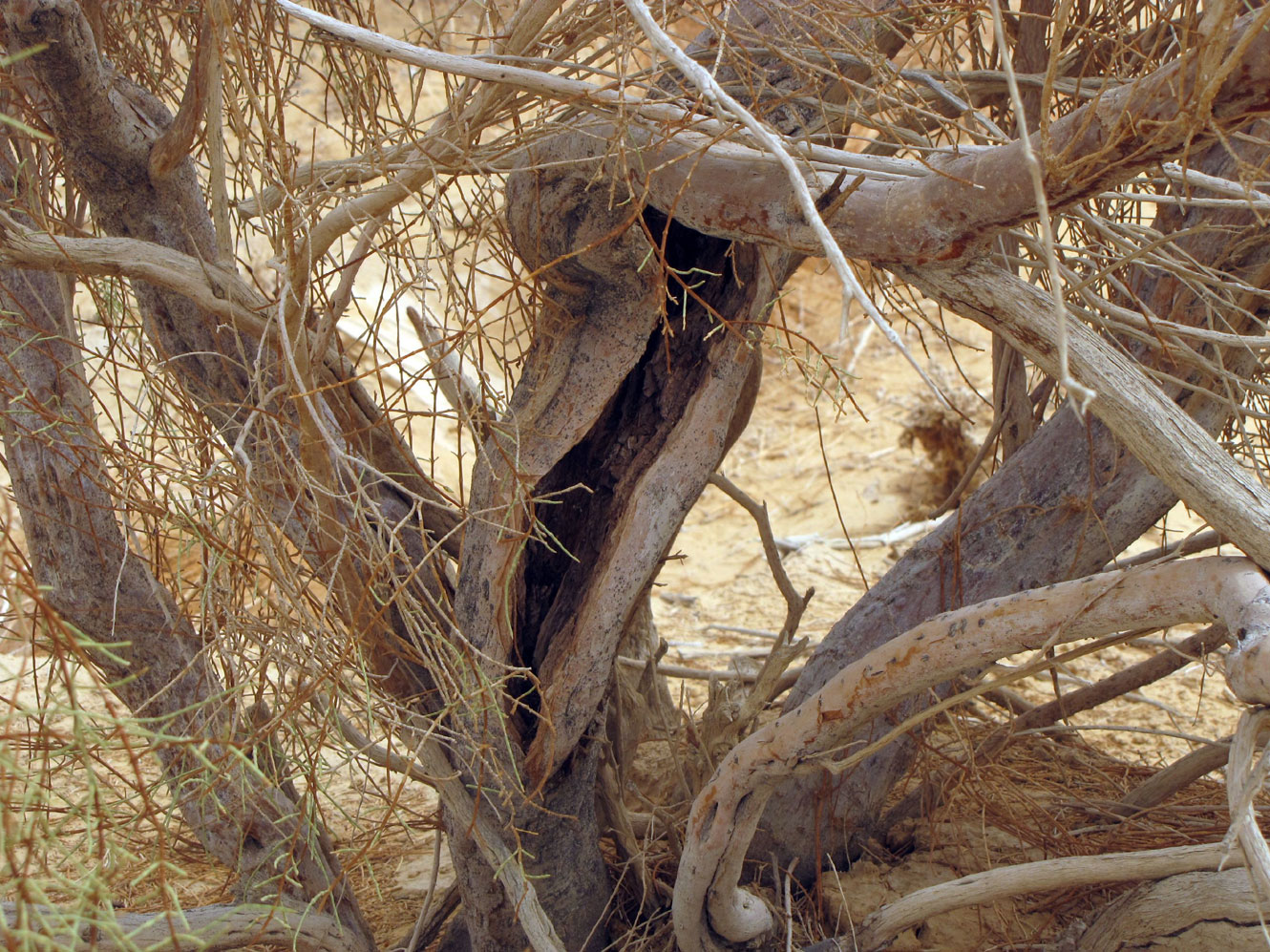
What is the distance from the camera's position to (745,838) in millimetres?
2047

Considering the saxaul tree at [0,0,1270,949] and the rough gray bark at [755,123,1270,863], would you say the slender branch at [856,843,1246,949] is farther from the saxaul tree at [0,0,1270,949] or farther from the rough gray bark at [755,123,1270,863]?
the rough gray bark at [755,123,1270,863]

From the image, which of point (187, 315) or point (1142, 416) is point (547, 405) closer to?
point (187, 315)

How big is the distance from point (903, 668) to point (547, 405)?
0.91m

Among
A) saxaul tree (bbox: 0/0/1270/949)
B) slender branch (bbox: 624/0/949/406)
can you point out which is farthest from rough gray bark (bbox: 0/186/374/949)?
slender branch (bbox: 624/0/949/406)

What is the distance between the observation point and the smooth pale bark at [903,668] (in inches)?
55.6

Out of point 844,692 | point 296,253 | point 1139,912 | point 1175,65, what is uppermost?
point 296,253

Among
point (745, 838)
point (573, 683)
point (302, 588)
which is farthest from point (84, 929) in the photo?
point (745, 838)

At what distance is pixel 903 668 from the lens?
1.74 meters

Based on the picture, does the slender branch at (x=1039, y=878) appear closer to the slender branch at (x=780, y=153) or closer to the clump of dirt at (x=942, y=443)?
the slender branch at (x=780, y=153)

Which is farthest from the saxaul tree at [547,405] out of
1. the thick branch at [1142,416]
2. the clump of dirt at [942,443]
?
the clump of dirt at [942,443]

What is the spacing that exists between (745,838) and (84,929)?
1.22m

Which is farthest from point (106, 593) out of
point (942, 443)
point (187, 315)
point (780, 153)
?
point (942, 443)

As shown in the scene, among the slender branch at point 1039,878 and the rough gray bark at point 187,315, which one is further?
the rough gray bark at point 187,315

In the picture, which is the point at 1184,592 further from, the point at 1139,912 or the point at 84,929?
the point at 84,929
